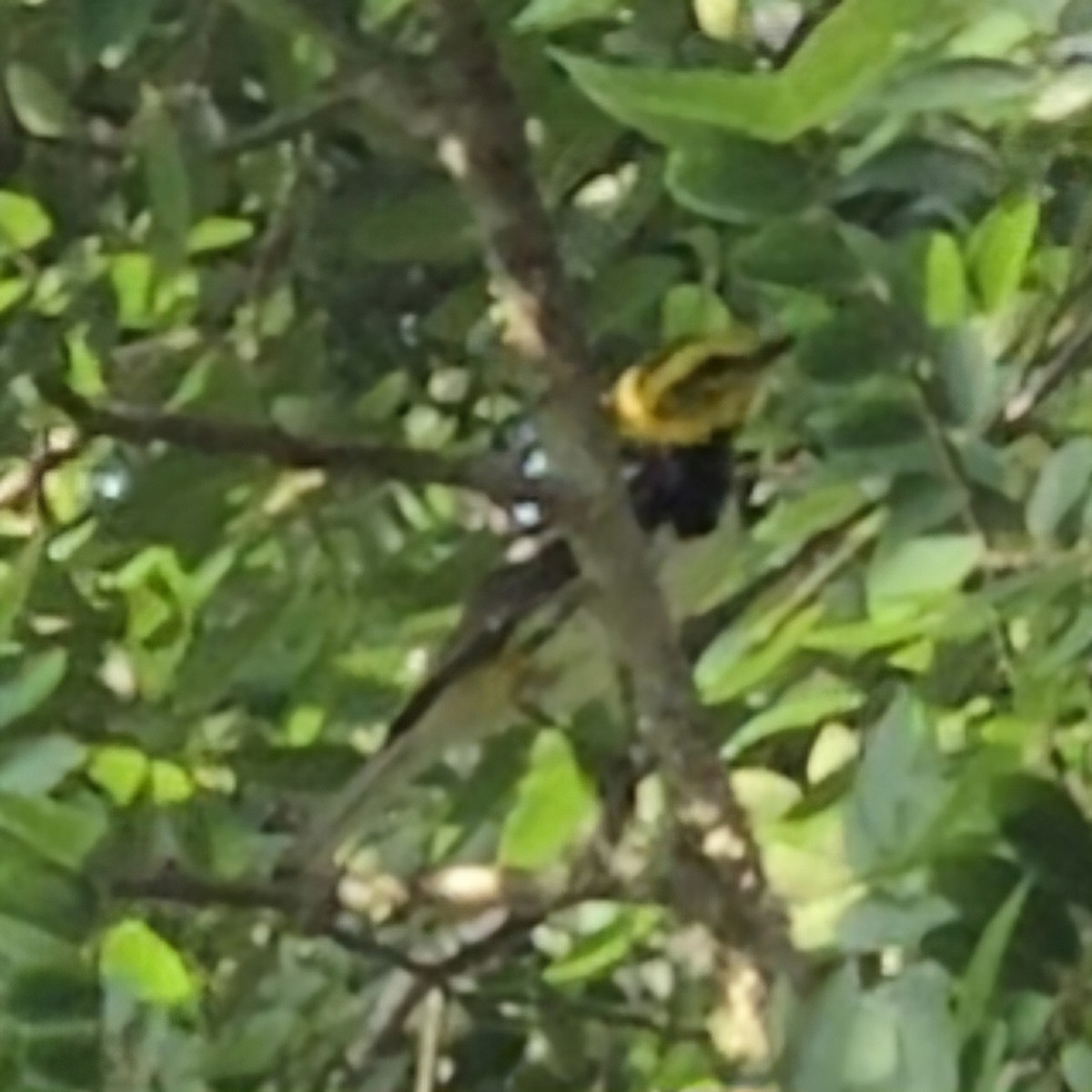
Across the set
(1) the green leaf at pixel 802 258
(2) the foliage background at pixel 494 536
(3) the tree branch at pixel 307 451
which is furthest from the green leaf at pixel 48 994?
(1) the green leaf at pixel 802 258

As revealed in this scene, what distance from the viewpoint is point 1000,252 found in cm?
47

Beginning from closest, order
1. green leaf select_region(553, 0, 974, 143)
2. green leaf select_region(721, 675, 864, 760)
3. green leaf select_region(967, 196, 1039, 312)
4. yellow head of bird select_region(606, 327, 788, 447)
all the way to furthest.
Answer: green leaf select_region(553, 0, 974, 143), green leaf select_region(967, 196, 1039, 312), green leaf select_region(721, 675, 864, 760), yellow head of bird select_region(606, 327, 788, 447)

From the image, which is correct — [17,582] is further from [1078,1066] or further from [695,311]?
[1078,1066]

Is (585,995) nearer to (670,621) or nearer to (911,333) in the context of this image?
(670,621)

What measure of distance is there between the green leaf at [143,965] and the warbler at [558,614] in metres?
0.17

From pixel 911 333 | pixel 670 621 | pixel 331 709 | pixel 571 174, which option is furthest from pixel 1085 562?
pixel 331 709

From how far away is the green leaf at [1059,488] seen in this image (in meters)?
0.42

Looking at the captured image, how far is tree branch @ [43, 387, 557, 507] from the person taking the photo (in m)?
0.55

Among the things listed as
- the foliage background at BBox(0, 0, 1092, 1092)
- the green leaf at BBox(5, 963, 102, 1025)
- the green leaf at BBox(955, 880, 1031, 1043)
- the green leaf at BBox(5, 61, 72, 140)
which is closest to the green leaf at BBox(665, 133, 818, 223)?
the foliage background at BBox(0, 0, 1092, 1092)

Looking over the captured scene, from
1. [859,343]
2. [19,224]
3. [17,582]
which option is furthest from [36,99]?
[859,343]

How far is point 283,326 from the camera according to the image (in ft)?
2.68

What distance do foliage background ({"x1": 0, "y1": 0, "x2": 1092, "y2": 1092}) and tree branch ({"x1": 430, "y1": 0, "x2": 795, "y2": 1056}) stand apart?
0.5 inches

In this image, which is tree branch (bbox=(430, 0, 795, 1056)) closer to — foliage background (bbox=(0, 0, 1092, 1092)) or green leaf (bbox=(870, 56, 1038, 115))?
foliage background (bbox=(0, 0, 1092, 1092))

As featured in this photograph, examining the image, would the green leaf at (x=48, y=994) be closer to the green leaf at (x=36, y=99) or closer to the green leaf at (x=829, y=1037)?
the green leaf at (x=829, y=1037)
